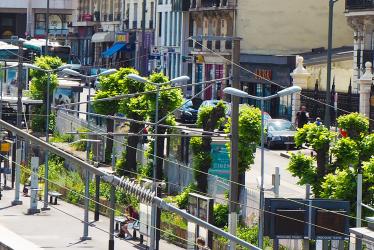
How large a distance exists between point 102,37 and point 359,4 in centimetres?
5023

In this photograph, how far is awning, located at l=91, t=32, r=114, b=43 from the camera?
11544 centimetres

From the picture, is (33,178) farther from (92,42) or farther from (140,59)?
(92,42)

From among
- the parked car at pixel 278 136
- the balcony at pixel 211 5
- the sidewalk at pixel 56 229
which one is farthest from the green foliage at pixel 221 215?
the balcony at pixel 211 5

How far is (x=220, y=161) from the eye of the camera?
4288cm

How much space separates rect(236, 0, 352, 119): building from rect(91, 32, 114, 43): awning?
96.2 feet

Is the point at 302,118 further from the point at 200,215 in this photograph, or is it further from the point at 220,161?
the point at 200,215

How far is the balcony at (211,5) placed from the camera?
88.4 metres

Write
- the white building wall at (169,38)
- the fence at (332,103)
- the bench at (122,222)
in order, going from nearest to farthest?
the bench at (122,222) < the fence at (332,103) < the white building wall at (169,38)

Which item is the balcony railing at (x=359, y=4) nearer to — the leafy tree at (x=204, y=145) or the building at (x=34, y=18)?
the leafy tree at (x=204, y=145)

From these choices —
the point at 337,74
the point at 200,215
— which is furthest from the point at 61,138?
the point at 200,215

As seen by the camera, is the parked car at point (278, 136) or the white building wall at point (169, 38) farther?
the white building wall at point (169, 38)

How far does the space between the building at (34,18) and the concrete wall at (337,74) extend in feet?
210

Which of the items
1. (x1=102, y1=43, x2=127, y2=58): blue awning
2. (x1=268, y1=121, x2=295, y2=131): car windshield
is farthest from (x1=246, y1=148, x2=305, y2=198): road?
(x1=102, y1=43, x2=127, y2=58): blue awning

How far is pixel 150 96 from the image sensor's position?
50.3 metres
